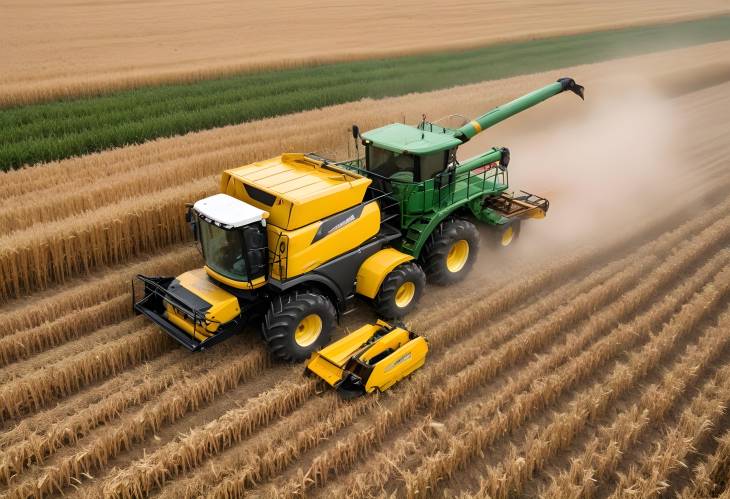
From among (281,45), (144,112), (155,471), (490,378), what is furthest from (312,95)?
(155,471)

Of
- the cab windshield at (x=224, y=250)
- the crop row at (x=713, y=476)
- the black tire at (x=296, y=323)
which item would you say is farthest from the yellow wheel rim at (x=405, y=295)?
the crop row at (x=713, y=476)

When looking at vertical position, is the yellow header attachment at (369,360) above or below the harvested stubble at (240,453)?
above

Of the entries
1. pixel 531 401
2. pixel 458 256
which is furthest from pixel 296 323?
pixel 458 256

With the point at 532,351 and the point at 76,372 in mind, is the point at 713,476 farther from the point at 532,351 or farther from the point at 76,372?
the point at 76,372

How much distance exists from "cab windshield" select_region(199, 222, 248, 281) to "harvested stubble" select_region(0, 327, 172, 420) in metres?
1.52

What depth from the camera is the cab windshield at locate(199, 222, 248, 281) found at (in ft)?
24.3

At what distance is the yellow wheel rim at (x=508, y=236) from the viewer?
11.0 m

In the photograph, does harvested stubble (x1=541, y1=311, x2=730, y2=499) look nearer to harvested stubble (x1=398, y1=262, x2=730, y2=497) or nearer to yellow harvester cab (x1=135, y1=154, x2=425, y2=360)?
harvested stubble (x1=398, y1=262, x2=730, y2=497)

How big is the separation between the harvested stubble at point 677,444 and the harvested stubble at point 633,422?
0.71 ft

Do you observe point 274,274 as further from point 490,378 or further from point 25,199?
point 25,199

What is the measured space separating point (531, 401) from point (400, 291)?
2.63 metres

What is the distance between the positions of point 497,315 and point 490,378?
1.66 metres

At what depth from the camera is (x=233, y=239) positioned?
740 cm

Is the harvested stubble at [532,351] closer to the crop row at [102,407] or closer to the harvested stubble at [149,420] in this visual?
the harvested stubble at [149,420]
